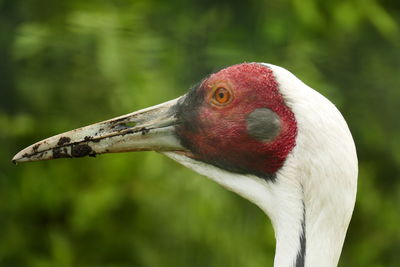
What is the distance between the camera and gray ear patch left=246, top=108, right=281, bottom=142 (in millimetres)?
2889

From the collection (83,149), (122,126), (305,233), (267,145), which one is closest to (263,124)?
(267,145)

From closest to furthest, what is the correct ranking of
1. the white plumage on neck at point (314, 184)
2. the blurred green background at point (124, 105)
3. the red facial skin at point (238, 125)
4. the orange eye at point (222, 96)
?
the white plumage on neck at point (314, 184)
the red facial skin at point (238, 125)
the orange eye at point (222, 96)
the blurred green background at point (124, 105)

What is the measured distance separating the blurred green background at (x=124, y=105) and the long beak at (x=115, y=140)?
1.76 meters

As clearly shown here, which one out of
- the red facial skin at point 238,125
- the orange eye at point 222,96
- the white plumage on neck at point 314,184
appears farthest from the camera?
the orange eye at point 222,96

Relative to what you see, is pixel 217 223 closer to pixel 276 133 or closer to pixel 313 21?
pixel 313 21

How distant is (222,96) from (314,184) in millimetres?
459

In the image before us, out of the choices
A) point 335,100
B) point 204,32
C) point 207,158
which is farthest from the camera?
point 335,100

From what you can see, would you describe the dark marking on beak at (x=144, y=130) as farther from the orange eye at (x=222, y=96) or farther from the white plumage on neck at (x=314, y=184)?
the white plumage on neck at (x=314, y=184)

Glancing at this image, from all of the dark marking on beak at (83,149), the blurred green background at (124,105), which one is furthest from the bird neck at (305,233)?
the blurred green background at (124,105)

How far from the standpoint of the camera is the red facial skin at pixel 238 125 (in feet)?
9.43

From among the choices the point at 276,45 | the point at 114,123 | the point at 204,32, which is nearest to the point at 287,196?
the point at 114,123

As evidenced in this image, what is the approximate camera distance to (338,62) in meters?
5.56

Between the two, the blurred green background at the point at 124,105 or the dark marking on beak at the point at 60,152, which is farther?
the blurred green background at the point at 124,105

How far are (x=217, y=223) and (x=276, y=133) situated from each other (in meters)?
2.27
